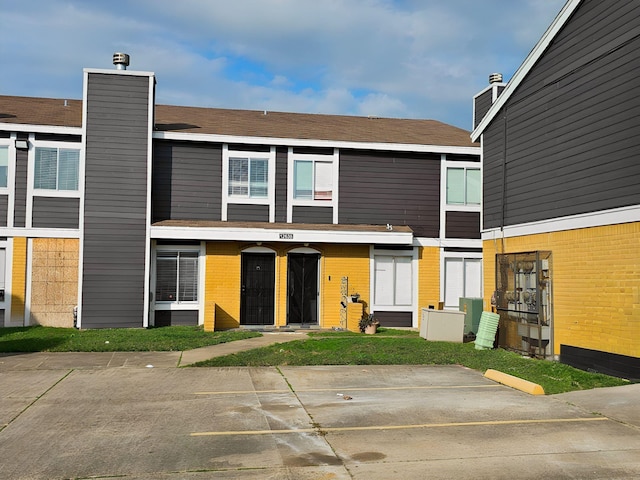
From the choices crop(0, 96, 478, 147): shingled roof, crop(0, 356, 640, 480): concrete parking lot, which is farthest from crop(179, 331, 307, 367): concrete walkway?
crop(0, 96, 478, 147): shingled roof

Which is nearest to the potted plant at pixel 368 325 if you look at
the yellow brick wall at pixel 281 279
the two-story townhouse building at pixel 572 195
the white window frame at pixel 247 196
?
the yellow brick wall at pixel 281 279

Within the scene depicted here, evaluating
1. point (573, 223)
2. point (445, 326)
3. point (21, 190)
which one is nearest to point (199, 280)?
point (21, 190)

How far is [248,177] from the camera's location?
2219 centimetres

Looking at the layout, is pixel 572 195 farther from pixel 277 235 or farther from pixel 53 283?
pixel 53 283

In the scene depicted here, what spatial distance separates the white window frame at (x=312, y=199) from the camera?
22312 mm

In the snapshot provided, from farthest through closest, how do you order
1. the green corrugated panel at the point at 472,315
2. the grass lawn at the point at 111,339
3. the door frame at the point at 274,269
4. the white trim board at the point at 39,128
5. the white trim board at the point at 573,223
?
1. the door frame at the point at 274,269
2. the white trim board at the point at 39,128
3. the green corrugated panel at the point at 472,315
4. the grass lawn at the point at 111,339
5. the white trim board at the point at 573,223

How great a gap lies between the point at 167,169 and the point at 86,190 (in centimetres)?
264

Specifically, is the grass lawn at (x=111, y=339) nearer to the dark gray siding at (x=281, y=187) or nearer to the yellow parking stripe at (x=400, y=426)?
the dark gray siding at (x=281, y=187)

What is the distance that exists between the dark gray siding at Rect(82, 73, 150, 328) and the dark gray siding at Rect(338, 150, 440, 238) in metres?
6.69

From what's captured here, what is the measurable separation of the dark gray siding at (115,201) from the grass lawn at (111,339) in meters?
0.95

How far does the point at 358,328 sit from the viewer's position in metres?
21.2

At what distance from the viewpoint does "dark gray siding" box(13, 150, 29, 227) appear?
2083 centimetres

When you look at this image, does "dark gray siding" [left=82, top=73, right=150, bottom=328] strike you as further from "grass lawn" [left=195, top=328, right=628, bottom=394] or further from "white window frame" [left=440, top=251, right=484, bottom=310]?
"white window frame" [left=440, top=251, right=484, bottom=310]

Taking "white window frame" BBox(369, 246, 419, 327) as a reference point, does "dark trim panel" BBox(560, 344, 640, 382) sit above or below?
below
